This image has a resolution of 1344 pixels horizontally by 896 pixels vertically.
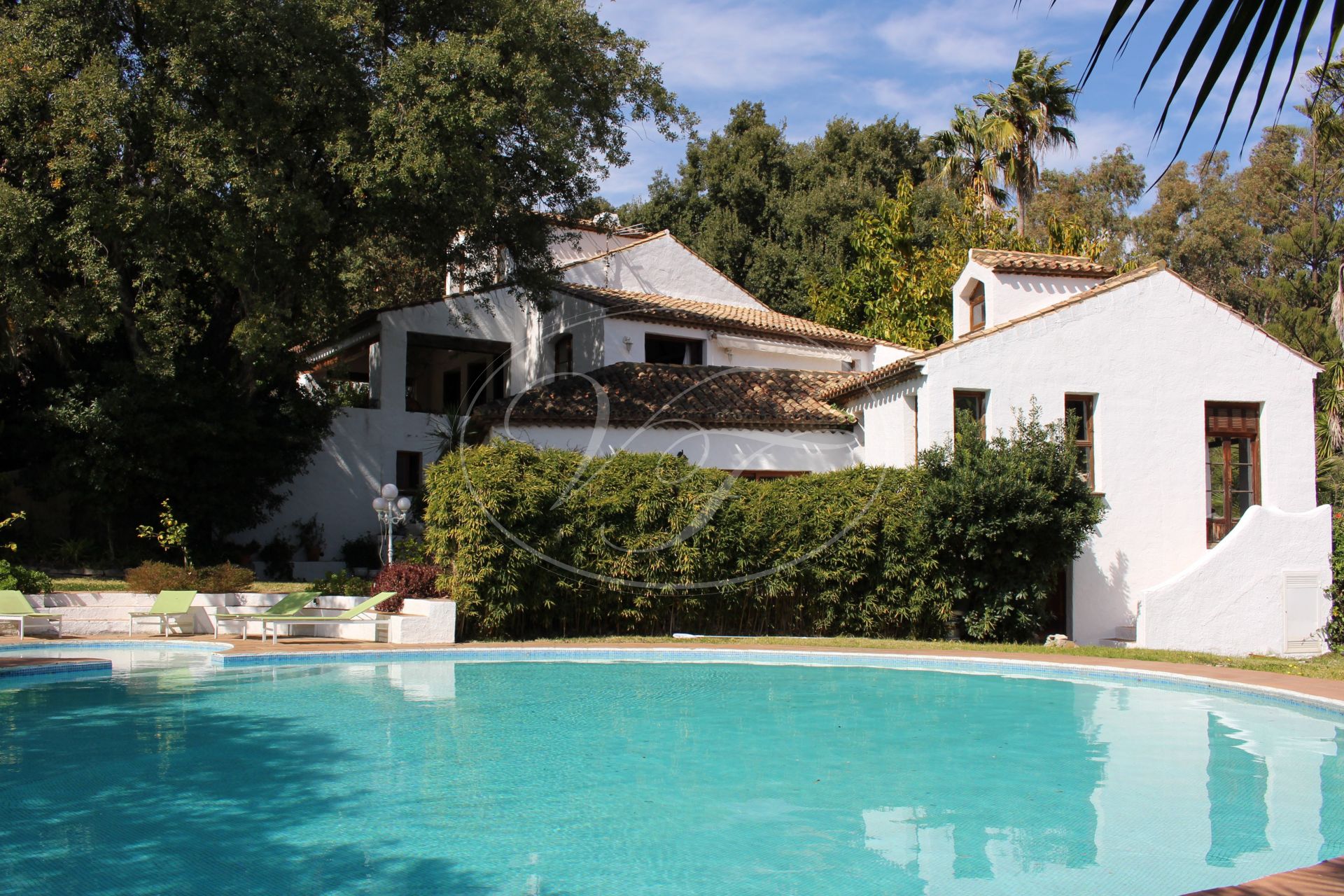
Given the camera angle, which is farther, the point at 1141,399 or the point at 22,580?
the point at 1141,399

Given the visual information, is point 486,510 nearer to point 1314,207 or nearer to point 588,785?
point 588,785

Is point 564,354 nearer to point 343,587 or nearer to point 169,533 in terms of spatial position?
point 343,587

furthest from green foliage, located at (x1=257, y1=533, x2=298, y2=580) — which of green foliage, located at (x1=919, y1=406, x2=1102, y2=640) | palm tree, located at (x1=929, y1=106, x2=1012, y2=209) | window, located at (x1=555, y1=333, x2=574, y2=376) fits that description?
palm tree, located at (x1=929, y1=106, x2=1012, y2=209)

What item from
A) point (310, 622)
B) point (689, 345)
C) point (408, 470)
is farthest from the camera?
point (689, 345)

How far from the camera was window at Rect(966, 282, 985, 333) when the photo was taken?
23.5 metres

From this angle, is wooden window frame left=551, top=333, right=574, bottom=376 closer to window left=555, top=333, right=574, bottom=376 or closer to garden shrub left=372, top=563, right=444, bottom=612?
window left=555, top=333, right=574, bottom=376

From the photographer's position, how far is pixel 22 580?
18609 millimetres

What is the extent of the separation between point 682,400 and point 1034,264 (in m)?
8.61

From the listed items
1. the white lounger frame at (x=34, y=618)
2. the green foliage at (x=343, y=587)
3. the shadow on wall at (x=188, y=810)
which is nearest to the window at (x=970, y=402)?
the green foliage at (x=343, y=587)

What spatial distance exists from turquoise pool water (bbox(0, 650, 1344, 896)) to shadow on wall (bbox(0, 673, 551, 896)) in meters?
0.03

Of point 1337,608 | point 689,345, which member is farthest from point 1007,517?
point 689,345

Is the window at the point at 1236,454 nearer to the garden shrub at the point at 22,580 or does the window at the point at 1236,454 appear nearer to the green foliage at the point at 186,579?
the green foliage at the point at 186,579

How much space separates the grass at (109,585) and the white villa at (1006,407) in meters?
5.01

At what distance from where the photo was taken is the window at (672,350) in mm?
28864
